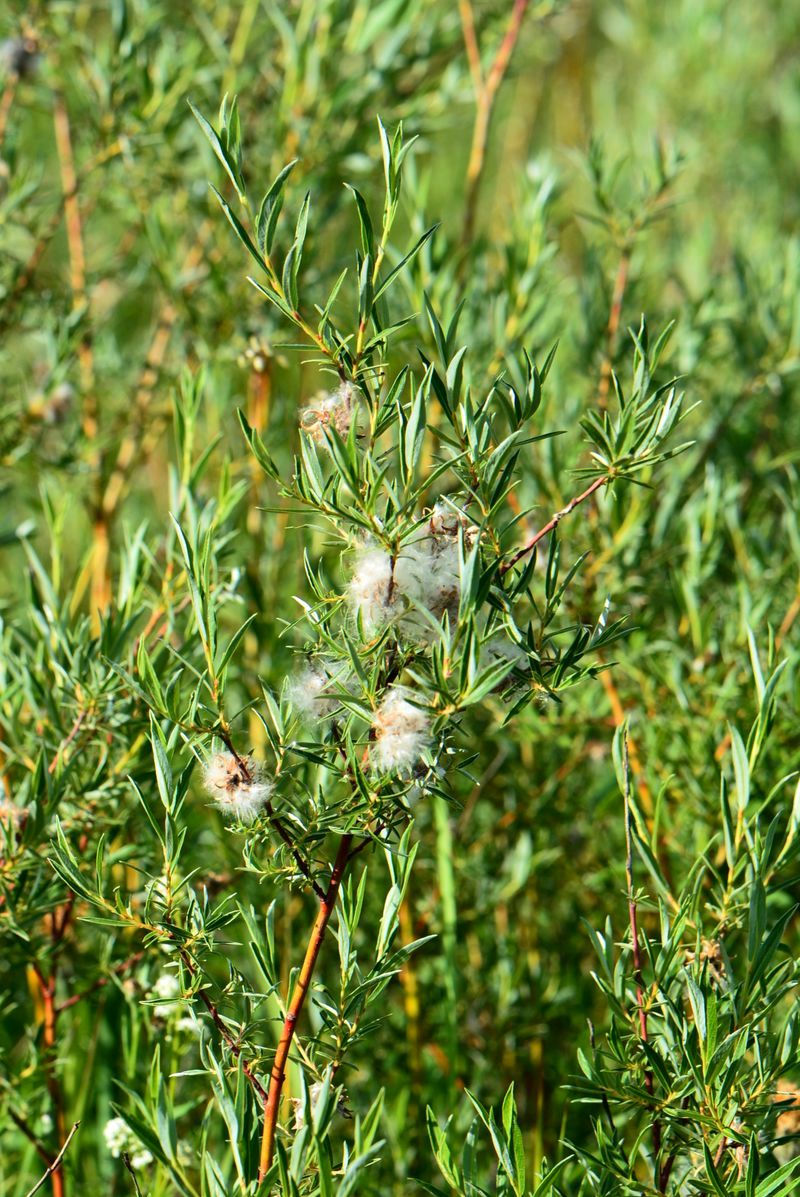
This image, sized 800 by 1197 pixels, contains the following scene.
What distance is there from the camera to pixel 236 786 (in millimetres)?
485

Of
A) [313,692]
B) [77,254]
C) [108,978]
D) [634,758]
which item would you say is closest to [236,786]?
[313,692]

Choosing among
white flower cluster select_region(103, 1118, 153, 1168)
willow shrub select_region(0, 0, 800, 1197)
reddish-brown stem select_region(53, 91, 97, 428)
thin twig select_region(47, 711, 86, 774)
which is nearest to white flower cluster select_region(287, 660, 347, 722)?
willow shrub select_region(0, 0, 800, 1197)

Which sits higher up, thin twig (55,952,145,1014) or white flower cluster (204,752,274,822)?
white flower cluster (204,752,274,822)

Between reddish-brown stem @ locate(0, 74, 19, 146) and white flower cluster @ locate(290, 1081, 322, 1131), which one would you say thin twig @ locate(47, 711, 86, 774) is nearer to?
white flower cluster @ locate(290, 1081, 322, 1131)

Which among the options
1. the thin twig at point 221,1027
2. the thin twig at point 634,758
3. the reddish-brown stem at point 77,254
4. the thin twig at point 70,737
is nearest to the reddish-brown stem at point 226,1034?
the thin twig at point 221,1027

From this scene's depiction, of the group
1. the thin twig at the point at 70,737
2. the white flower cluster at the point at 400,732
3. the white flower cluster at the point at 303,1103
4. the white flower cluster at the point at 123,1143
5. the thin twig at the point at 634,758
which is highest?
the white flower cluster at the point at 400,732

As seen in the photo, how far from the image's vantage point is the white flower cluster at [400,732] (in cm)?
45

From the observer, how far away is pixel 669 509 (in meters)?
1.04

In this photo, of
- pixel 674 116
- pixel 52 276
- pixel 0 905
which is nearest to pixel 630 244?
pixel 52 276

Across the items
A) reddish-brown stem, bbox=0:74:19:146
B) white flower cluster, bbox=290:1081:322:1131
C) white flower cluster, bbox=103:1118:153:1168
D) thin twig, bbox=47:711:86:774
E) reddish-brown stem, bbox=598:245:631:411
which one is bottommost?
white flower cluster, bbox=103:1118:153:1168

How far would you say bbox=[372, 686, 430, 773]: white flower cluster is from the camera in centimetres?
45

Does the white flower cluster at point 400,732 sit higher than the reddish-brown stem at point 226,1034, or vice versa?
the white flower cluster at point 400,732

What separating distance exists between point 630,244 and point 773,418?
33 cm

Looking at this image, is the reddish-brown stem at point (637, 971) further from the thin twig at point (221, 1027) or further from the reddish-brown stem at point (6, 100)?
the reddish-brown stem at point (6, 100)
